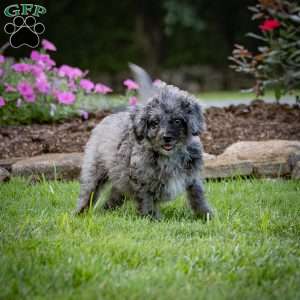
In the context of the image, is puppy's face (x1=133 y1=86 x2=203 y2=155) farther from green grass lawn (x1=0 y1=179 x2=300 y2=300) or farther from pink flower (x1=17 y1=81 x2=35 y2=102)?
pink flower (x1=17 y1=81 x2=35 y2=102)

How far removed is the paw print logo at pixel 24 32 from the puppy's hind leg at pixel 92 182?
1890 mm

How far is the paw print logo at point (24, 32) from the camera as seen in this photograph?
22.5 ft

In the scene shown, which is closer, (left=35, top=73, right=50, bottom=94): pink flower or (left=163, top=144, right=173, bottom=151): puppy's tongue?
(left=163, top=144, right=173, bottom=151): puppy's tongue

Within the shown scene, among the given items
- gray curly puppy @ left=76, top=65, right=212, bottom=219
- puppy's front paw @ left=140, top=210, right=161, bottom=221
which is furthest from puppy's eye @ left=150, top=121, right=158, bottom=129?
puppy's front paw @ left=140, top=210, right=161, bottom=221

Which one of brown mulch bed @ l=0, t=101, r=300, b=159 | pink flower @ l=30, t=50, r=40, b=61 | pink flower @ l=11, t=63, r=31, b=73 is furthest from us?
pink flower @ l=30, t=50, r=40, b=61

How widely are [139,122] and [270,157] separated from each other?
210 cm

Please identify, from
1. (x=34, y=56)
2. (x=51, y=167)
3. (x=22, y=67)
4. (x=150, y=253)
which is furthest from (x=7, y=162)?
(x=150, y=253)

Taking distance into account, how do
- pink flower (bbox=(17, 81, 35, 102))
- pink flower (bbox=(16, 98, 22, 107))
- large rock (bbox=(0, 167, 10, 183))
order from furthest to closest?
pink flower (bbox=(16, 98, 22, 107))
pink flower (bbox=(17, 81, 35, 102))
large rock (bbox=(0, 167, 10, 183))

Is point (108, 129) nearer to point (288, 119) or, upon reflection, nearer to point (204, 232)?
point (204, 232)

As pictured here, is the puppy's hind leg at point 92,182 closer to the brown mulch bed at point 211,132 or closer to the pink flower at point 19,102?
the brown mulch bed at point 211,132

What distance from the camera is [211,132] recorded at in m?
7.95

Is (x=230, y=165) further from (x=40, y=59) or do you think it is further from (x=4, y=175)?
(x=40, y=59)

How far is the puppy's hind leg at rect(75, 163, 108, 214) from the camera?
5520 mm

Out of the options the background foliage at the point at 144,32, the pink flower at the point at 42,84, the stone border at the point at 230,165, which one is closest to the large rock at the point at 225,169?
the stone border at the point at 230,165
